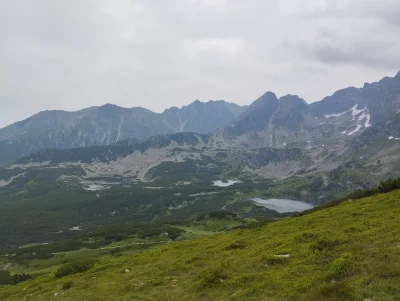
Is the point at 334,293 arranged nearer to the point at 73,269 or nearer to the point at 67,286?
the point at 67,286

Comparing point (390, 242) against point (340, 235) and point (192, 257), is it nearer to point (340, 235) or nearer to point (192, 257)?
point (340, 235)

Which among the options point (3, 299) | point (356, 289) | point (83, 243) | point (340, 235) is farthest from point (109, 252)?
point (356, 289)

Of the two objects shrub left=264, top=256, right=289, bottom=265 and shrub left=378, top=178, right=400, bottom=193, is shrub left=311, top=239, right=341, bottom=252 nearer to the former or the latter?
shrub left=264, top=256, right=289, bottom=265

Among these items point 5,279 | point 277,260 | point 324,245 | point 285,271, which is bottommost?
point 5,279

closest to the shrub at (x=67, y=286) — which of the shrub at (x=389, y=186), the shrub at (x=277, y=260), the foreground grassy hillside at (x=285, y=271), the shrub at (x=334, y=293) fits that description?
the foreground grassy hillside at (x=285, y=271)

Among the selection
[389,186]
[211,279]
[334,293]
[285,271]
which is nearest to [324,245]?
[285,271]

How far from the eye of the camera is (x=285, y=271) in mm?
23391

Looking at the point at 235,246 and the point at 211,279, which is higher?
the point at 211,279

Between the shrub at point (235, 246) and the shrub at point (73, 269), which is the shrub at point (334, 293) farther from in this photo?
the shrub at point (73, 269)

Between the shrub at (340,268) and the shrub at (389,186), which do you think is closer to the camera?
the shrub at (340,268)

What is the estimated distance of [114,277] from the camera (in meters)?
34.7

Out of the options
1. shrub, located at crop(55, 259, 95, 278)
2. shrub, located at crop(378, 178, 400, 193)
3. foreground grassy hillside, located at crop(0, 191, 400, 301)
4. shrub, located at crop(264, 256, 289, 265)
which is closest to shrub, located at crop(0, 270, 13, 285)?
shrub, located at crop(55, 259, 95, 278)

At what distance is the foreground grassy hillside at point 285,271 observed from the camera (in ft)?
63.8

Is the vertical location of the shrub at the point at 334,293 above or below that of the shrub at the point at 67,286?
above
